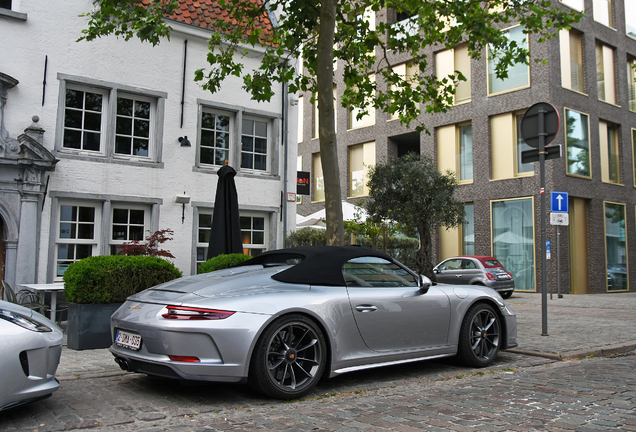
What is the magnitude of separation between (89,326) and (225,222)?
3818mm

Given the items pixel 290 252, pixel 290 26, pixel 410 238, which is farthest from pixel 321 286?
pixel 410 238

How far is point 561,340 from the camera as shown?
8.30 metres

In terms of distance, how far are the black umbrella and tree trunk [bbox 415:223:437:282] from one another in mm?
9165

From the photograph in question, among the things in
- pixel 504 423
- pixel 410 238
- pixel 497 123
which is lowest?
pixel 504 423

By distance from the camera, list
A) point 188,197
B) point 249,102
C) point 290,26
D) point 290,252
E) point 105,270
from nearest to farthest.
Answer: point 290,252 < point 105,270 < point 290,26 < point 188,197 < point 249,102

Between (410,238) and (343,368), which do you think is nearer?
(343,368)

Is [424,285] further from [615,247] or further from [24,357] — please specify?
[615,247]

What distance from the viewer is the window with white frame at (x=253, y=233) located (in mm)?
13438

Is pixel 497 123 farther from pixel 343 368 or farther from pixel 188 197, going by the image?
pixel 343 368

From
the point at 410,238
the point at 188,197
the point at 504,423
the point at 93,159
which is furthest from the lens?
the point at 410,238

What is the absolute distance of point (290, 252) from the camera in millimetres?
5738

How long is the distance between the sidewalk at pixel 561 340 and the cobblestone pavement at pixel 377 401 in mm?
43

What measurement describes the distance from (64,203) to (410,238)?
14011 millimetres

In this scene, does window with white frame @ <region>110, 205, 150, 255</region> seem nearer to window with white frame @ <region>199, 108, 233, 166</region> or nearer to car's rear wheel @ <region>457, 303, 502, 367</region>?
window with white frame @ <region>199, 108, 233, 166</region>
